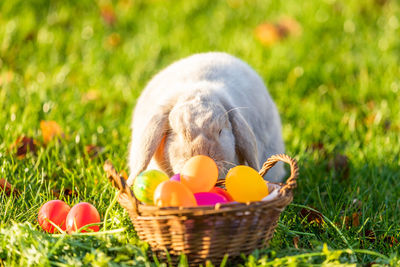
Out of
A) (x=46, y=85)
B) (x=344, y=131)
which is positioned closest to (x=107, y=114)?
(x=46, y=85)

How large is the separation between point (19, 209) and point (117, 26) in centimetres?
331

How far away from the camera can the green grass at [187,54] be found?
7.51 feet

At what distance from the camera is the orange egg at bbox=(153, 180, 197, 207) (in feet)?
6.72

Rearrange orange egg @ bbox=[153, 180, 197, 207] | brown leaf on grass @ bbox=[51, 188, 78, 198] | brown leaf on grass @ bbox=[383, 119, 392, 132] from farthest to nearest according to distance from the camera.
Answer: brown leaf on grass @ bbox=[383, 119, 392, 132]
brown leaf on grass @ bbox=[51, 188, 78, 198]
orange egg @ bbox=[153, 180, 197, 207]

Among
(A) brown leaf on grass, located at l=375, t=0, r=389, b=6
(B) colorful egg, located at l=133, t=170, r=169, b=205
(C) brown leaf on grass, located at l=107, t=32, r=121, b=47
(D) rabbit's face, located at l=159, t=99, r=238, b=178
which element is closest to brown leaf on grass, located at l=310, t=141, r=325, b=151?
(D) rabbit's face, located at l=159, t=99, r=238, b=178

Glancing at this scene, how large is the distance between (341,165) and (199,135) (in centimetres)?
127

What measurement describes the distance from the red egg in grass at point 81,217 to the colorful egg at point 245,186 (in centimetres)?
63

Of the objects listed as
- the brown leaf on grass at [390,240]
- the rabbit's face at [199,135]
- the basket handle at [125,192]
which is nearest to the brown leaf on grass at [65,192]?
the rabbit's face at [199,135]

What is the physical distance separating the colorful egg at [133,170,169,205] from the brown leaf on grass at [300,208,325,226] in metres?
0.86

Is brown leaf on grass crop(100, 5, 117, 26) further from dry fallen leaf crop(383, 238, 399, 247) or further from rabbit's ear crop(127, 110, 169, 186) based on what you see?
dry fallen leaf crop(383, 238, 399, 247)

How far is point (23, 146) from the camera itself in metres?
3.27

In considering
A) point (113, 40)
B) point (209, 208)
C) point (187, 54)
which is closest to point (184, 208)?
point (209, 208)

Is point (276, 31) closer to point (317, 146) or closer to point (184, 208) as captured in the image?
point (317, 146)

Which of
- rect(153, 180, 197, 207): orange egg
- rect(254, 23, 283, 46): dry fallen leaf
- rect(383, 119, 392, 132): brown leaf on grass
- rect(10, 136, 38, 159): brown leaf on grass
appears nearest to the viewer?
rect(153, 180, 197, 207): orange egg
